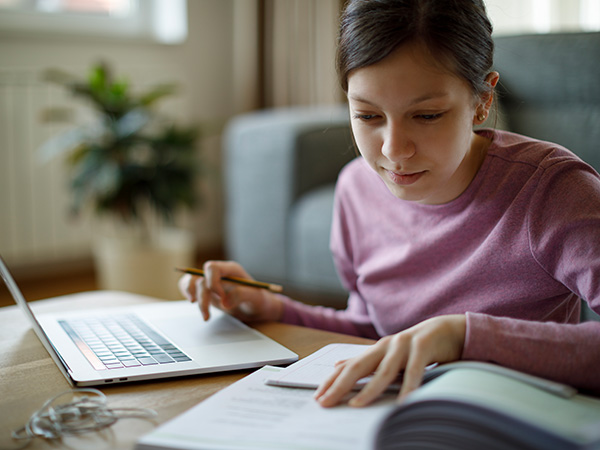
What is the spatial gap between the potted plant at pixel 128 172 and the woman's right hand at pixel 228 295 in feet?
5.36

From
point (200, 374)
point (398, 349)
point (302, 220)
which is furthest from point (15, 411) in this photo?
point (302, 220)

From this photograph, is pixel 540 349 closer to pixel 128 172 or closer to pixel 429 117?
pixel 429 117

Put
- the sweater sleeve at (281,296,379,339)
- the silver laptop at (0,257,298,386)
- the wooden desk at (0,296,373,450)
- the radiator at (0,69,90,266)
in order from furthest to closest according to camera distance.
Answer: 1. the radiator at (0,69,90,266)
2. the sweater sleeve at (281,296,379,339)
3. the silver laptop at (0,257,298,386)
4. the wooden desk at (0,296,373,450)

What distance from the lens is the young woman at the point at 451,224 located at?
0.61m

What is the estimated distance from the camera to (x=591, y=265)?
2.27ft

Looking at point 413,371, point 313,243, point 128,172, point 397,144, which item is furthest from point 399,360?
point 128,172

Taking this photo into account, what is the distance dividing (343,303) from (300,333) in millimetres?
1135

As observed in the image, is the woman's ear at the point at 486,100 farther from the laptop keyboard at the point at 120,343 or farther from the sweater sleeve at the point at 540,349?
the laptop keyboard at the point at 120,343

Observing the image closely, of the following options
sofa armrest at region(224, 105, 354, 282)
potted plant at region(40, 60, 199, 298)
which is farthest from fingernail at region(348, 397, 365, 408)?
potted plant at region(40, 60, 199, 298)

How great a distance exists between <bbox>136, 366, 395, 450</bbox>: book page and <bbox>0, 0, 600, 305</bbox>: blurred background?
2.12 m

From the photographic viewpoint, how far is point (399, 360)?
0.58m

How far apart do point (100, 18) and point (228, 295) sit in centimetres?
244

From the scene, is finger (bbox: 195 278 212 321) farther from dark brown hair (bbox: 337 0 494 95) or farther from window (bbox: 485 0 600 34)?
window (bbox: 485 0 600 34)

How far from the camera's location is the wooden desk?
547mm
